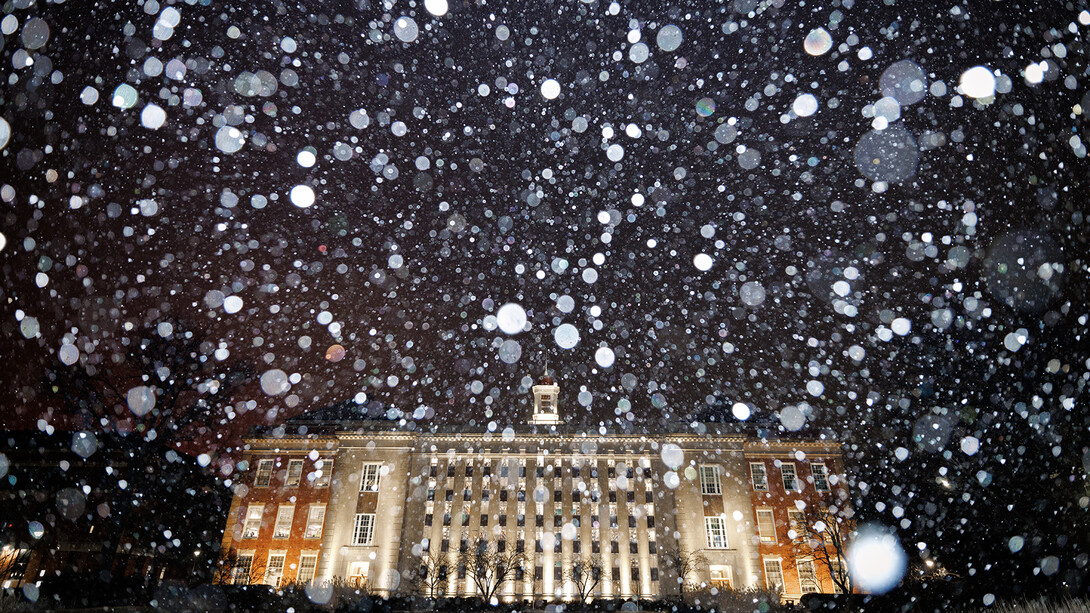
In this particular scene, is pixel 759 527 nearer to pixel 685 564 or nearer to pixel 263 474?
pixel 685 564

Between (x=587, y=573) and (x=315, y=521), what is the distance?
72.9 ft

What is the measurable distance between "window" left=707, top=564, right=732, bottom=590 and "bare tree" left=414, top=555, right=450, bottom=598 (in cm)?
2053

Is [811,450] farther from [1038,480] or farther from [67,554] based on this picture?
[67,554]

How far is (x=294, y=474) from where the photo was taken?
46.1 m

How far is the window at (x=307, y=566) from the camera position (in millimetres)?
42188

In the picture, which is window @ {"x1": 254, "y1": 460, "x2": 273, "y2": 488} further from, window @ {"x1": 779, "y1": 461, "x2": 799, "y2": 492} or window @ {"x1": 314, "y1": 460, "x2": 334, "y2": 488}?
window @ {"x1": 779, "y1": 461, "x2": 799, "y2": 492}

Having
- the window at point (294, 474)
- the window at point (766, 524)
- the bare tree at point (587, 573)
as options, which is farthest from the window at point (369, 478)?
the window at point (766, 524)

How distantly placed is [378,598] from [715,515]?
32028 millimetres

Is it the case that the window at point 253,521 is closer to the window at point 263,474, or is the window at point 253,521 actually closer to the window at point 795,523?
the window at point 263,474

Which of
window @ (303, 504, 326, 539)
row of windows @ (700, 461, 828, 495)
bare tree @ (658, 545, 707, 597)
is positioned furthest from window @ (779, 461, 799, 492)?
window @ (303, 504, 326, 539)

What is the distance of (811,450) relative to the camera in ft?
149

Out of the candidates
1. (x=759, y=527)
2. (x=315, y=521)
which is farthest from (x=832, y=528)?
(x=315, y=521)

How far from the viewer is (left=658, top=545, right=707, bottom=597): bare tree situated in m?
42.1

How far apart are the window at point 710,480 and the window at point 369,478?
27.2 meters
